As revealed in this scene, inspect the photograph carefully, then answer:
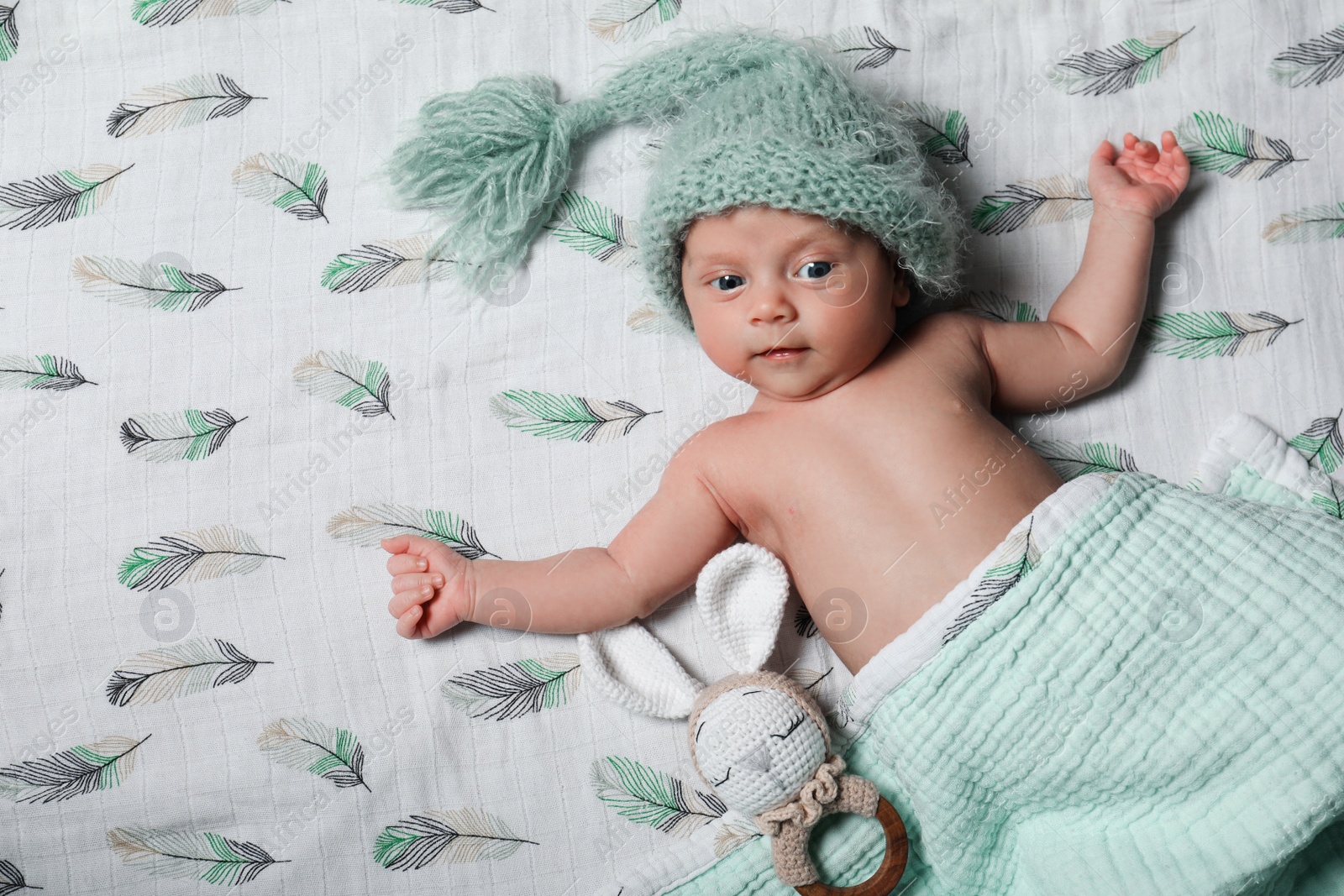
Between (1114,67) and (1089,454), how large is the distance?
53 centimetres

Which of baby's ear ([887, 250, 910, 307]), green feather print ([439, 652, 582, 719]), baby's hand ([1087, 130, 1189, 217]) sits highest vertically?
baby's hand ([1087, 130, 1189, 217])

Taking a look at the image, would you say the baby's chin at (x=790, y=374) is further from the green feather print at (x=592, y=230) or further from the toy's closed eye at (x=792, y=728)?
the toy's closed eye at (x=792, y=728)

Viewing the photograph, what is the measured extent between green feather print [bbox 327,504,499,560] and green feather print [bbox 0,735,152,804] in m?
0.36

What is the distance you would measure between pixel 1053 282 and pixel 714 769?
2.56ft

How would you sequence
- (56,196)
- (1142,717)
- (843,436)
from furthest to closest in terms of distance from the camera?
(56,196)
(843,436)
(1142,717)

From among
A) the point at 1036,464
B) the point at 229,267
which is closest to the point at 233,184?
the point at 229,267

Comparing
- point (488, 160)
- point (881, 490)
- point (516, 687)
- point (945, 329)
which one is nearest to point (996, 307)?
point (945, 329)

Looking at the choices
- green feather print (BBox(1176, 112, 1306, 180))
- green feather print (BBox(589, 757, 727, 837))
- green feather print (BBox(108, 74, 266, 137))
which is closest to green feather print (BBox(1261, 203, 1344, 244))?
green feather print (BBox(1176, 112, 1306, 180))

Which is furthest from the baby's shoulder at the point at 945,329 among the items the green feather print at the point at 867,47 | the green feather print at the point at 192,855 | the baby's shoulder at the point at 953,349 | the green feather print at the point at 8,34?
the green feather print at the point at 8,34

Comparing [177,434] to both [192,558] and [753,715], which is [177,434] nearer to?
[192,558]

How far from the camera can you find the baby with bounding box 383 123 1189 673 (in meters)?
1.13

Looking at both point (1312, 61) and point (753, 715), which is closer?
point (753, 715)

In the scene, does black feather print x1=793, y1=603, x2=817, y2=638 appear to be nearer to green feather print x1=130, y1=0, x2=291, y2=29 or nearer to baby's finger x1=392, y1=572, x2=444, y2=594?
baby's finger x1=392, y1=572, x2=444, y2=594

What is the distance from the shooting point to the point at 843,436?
119cm
